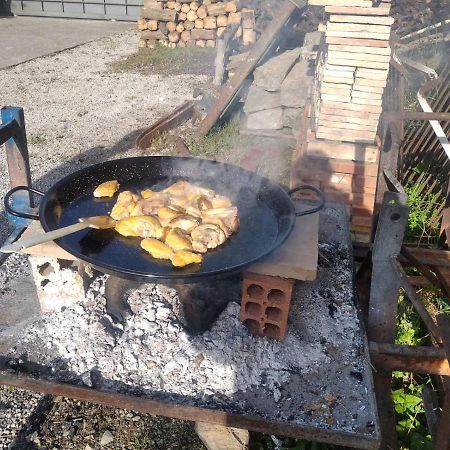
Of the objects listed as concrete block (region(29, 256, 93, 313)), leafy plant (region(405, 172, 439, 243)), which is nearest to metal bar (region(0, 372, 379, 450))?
concrete block (region(29, 256, 93, 313))

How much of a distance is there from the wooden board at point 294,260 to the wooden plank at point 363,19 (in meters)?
2.13

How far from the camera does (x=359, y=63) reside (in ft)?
13.1

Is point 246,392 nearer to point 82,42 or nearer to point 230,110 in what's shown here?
point 230,110

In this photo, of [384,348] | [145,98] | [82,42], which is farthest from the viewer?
[82,42]

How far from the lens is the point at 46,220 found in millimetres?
2568

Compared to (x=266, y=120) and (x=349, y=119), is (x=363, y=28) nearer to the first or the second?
(x=349, y=119)

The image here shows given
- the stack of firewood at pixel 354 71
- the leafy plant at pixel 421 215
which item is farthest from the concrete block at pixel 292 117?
the stack of firewood at pixel 354 71

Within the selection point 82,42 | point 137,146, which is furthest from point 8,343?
point 82,42

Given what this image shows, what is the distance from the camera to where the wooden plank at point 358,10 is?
382cm

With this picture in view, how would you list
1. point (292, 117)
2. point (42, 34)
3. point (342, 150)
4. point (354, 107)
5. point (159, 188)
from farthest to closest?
point (42, 34)
point (292, 117)
point (342, 150)
point (354, 107)
point (159, 188)

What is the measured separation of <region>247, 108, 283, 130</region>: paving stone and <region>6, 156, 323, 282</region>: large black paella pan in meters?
3.24

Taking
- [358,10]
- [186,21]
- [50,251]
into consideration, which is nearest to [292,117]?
[358,10]

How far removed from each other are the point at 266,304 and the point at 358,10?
2652 millimetres

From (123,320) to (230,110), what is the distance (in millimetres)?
5337
